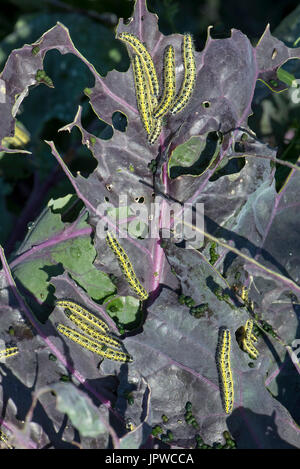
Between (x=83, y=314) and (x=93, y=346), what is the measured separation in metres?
0.21

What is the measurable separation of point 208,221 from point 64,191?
1.40 m

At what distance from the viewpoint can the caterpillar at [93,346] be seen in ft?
9.66

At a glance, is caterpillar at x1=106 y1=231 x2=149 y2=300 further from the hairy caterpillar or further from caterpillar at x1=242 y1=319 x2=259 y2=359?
the hairy caterpillar

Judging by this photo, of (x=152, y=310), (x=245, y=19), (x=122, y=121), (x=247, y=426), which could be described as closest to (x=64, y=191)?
(x=122, y=121)

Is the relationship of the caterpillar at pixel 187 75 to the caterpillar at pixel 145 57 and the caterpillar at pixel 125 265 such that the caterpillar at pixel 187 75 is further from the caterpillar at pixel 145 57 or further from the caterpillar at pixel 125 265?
the caterpillar at pixel 125 265

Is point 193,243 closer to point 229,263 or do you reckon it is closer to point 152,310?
point 229,263

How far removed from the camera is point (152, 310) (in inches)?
116

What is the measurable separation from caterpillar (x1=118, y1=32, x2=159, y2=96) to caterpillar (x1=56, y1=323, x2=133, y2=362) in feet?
5.16

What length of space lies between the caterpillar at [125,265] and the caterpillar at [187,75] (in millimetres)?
894

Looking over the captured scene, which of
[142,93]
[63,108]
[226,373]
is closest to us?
[226,373]

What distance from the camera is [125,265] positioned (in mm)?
2988

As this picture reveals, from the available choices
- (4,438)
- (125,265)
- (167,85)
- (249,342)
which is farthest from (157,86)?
(4,438)

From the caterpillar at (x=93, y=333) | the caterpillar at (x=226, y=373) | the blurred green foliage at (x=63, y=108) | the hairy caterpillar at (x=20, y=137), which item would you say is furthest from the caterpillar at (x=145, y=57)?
the caterpillar at (x=226, y=373)

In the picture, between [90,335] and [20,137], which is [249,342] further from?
[20,137]
